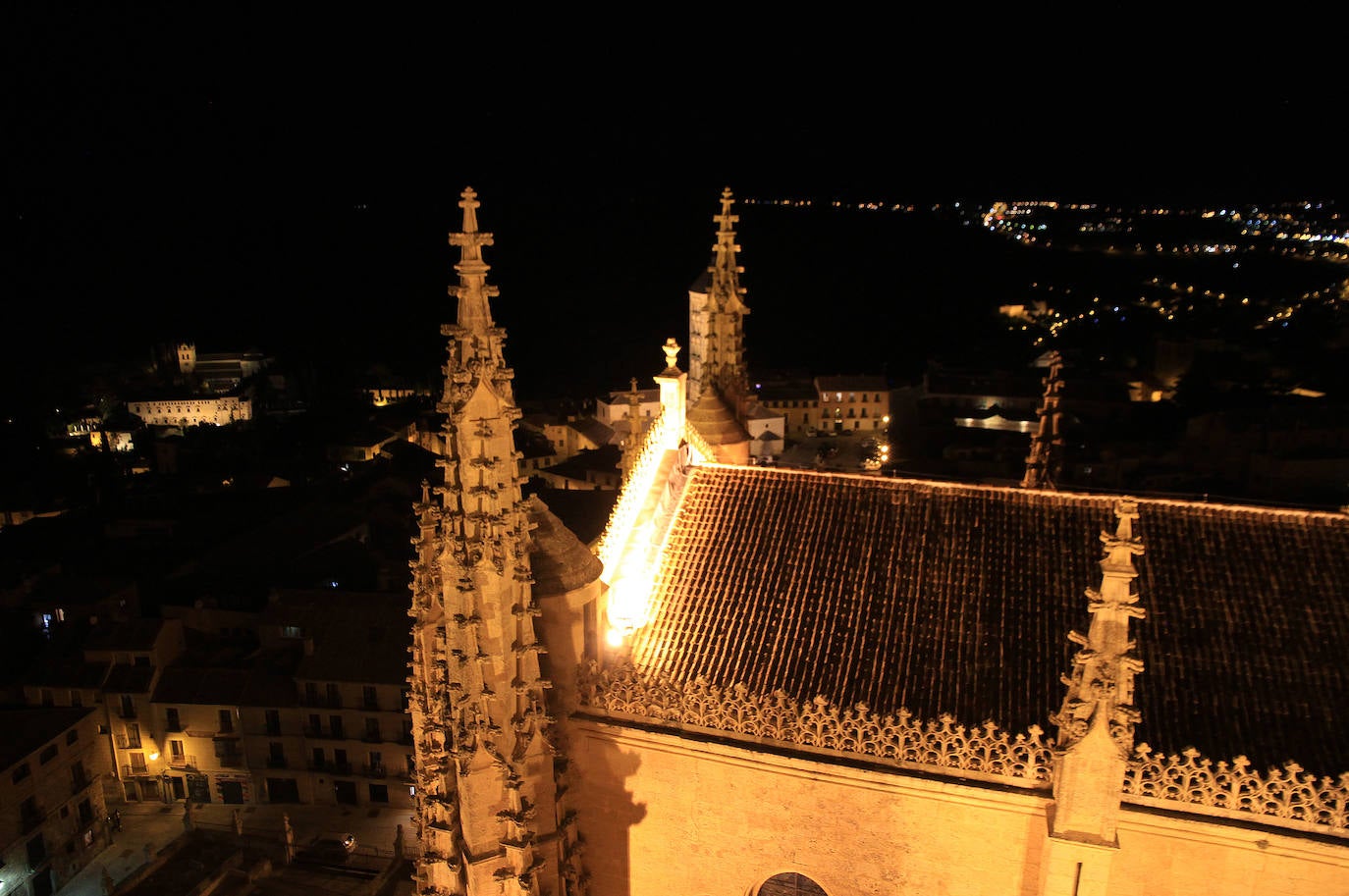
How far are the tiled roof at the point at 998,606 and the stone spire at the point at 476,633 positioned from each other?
341 cm

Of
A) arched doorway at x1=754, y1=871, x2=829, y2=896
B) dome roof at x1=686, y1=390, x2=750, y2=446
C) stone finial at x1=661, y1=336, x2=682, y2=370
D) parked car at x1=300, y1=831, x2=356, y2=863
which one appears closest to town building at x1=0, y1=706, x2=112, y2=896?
parked car at x1=300, y1=831, x2=356, y2=863

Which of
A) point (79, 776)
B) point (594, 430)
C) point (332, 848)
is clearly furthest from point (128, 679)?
point (594, 430)

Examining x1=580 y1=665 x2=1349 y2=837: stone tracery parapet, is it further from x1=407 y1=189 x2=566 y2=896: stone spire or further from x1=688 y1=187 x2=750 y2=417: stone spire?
x1=688 y1=187 x2=750 y2=417: stone spire

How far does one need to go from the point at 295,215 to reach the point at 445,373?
193 m

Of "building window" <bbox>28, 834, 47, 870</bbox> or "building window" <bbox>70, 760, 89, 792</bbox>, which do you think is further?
"building window" <bbox>70, 760, 89, 792</bbox>

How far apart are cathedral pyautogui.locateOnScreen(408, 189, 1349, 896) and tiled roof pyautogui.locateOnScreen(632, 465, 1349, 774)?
1.7 inches

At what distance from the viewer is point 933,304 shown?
146250mm

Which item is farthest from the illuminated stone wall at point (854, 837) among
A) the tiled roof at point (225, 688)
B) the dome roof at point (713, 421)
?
the tiled roof at point (225, 688)

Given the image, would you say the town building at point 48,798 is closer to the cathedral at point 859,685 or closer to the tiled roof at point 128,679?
the tiled roof at point 128,679

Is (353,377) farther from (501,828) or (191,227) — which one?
(501,828)

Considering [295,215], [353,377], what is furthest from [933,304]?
[295,215]

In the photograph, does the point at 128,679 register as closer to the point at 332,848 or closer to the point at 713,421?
the point at 332,848

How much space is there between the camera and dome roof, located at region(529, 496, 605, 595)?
13.2 meters

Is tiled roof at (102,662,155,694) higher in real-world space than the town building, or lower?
higher
